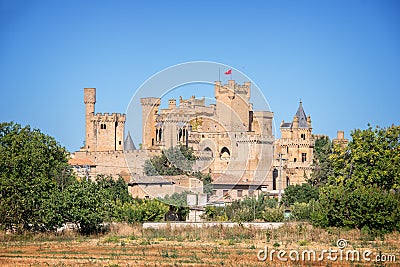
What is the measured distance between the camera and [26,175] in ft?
120

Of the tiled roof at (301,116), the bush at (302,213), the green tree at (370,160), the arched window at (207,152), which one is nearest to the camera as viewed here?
the bush at (302,213)

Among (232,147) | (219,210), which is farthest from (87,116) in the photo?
(219,210)

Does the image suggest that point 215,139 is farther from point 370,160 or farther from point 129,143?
point 370,160

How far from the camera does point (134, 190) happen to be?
60.8m

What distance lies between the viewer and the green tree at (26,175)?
117 ft

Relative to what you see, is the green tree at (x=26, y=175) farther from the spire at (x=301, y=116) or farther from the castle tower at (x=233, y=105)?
the spire at (x=301, y=116)

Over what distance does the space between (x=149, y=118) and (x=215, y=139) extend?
24.0ft

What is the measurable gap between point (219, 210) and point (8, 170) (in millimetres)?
14530

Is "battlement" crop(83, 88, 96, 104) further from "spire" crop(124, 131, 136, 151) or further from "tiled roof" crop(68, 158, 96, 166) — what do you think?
"tiled roof" crop(68, 158, 96, 166)

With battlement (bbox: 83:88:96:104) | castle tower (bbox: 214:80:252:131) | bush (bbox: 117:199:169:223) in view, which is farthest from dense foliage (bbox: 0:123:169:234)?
battlement (bbox: 83:88:96:104)

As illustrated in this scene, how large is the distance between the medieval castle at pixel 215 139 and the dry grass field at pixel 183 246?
38.4m

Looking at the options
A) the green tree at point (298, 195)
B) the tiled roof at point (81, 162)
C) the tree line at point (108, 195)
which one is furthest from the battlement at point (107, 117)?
the tree line at point (108, 195)

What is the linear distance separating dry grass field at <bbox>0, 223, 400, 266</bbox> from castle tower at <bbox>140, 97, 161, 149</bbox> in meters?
50.2

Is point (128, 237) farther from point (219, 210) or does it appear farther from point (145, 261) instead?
point (219, 210)
